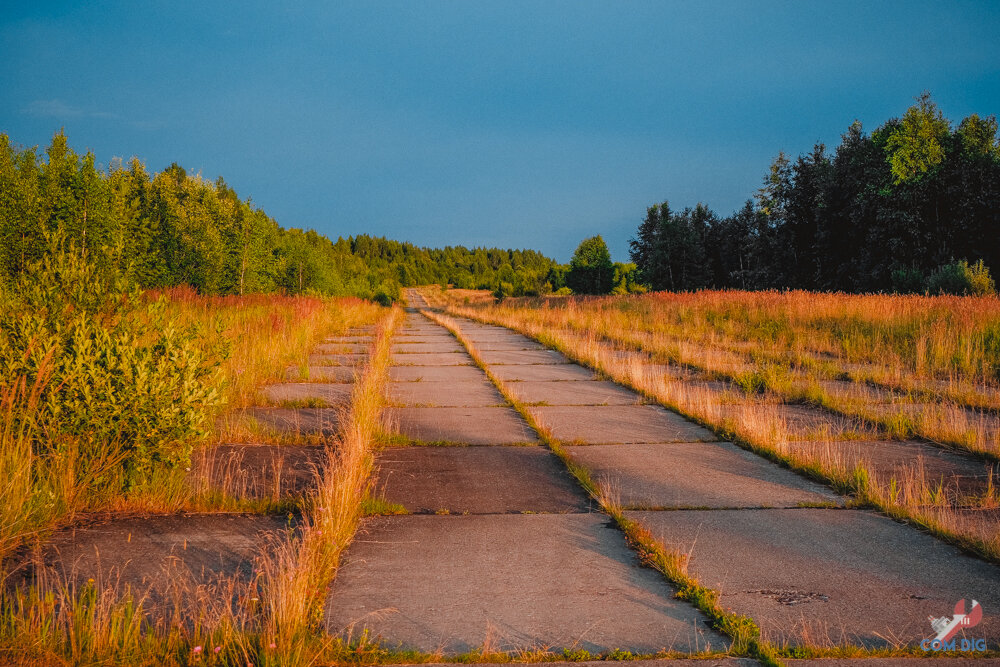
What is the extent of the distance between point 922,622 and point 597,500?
1.99 metres

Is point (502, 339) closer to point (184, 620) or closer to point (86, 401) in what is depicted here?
point (86, 401)

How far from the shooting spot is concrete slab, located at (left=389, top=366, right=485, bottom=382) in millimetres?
10195

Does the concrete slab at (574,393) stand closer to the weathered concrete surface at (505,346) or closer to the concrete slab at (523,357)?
the concrete slab at (523,357)

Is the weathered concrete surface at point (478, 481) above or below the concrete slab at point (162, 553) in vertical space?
below

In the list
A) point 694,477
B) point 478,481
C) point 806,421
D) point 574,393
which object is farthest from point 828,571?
point 574,393

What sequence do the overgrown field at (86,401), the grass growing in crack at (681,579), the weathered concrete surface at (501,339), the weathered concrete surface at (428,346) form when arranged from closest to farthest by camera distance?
the grass growing in crack at (681,579) → the overgrown field at (86,401) → the weathered concrete surface at (428,346) → the weathered concrete surface at (501,339)

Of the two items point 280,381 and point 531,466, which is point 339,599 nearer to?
point 531,466

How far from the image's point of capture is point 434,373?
1094 centimetres

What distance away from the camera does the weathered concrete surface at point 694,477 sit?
4.27m

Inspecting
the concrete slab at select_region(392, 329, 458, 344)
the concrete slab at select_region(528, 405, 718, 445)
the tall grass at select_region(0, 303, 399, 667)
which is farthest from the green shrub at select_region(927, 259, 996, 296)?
the tall grass at select_region(0, 303, 399, 667)

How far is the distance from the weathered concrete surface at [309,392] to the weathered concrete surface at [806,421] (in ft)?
16.2

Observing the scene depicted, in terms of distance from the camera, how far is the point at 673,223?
62.2 m

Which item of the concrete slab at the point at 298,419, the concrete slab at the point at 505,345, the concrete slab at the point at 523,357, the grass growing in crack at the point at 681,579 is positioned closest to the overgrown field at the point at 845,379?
the concrete slab at the point at 523,357

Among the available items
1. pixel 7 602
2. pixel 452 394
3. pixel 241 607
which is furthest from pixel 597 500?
pixel 452 394
